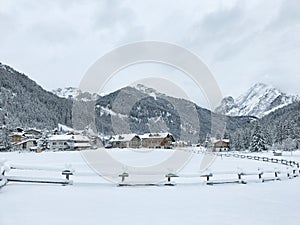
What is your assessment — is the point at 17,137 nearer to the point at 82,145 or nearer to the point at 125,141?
the point at 82,145

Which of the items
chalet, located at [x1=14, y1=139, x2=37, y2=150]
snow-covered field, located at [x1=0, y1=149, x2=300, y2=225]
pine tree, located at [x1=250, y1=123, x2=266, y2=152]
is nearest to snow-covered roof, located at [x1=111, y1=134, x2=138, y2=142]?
chalet, located at [x1=14, y1=139, x2=37, y2=150]

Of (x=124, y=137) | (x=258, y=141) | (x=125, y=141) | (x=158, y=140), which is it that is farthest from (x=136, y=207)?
(x=158, y=140)

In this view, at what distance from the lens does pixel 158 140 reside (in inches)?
4377

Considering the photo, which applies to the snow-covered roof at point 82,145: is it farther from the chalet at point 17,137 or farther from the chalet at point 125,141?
the chalet at point 17,137

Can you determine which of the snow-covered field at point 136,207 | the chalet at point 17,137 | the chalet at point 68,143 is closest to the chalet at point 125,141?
the chalet at point 68,143

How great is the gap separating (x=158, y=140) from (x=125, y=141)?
11008mm

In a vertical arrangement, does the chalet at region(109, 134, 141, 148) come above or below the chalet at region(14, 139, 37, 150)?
above

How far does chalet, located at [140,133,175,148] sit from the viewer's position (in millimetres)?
110312

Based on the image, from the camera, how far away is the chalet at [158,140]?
110 metres

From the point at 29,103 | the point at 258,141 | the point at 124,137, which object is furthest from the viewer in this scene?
the point at 29,103

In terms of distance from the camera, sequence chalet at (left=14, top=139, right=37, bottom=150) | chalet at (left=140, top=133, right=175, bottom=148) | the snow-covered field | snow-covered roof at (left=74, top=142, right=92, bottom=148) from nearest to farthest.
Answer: the snow-covered field
snow-covered roof at (left=74, top=142, right=92, bottom=148)
chalet at (left=14, top=139, right=37, bottom=150)
chalet at (left=140, top=133, right=175, bottom=148)

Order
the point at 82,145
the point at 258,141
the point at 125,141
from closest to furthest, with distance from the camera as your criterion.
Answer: the point at 258,141 < the point at 82,145 < the point at 125,141

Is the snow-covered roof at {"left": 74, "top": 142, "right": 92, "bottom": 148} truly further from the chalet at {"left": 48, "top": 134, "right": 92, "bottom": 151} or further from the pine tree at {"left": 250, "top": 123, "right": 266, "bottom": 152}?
the pine tree at {"left": 250, "top": 123, "right": 266, "bottom": 152}

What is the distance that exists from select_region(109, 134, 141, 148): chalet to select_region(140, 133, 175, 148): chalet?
7.97 feet
